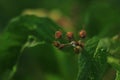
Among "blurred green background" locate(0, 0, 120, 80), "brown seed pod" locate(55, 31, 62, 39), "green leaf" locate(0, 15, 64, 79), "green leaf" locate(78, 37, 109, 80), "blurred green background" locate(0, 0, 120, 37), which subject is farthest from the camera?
"blurred green background" locate(0, 0, 120, 37)

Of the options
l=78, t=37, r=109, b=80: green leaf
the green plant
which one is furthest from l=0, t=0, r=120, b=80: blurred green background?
l=78, t=37, r=109, b=80: green leaf

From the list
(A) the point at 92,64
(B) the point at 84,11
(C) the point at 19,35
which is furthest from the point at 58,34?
(B) the point at 84,11

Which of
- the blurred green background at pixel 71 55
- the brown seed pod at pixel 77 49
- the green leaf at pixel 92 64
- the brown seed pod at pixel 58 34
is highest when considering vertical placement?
the brown seed pod at pixel 58 34

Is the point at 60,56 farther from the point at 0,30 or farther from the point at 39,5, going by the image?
the point at 39,5

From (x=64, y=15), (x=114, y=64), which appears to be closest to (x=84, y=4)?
(x=64, y=15)

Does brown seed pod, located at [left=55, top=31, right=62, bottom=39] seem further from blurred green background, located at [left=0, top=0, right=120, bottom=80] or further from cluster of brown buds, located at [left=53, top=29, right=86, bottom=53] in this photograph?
blurred green background, located at [left=0, top=0, right=120, bottom=80]

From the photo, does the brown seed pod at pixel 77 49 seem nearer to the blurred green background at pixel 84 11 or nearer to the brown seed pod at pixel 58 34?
the brown seed pod at pixel 58 34

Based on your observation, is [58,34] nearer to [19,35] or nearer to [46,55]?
[19,35]

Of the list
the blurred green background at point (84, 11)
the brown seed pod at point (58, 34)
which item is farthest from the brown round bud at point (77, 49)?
the blurred green background at point (84, 11)
